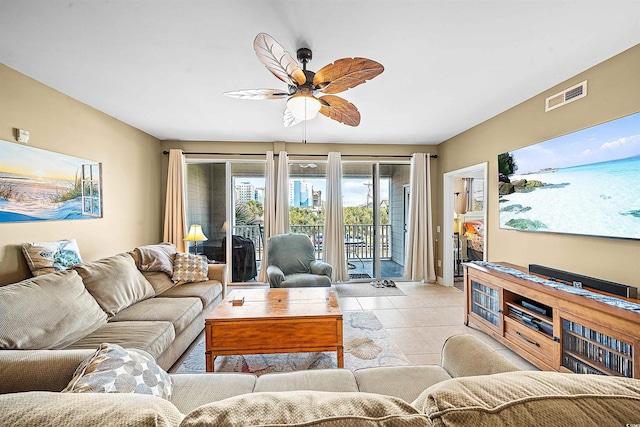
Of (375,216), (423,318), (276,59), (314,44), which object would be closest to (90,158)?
(276,59)

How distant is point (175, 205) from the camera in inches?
177

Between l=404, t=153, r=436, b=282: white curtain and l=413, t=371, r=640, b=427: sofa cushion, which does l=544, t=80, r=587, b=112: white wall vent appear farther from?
l=413, t=371, r=640, b=427: sofa cushion

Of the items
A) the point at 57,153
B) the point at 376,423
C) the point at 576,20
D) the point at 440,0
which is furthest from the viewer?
the point at 57,153

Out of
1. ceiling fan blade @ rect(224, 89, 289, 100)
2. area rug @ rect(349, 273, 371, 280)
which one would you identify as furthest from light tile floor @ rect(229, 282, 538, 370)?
ceiling fan blade @ rect(224, 89, 289, 100)

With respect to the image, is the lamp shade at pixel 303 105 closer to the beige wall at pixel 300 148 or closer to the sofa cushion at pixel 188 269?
the sofa cushion at pixel 188 269

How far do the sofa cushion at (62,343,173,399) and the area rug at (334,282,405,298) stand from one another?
316cm

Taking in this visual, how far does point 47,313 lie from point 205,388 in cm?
120

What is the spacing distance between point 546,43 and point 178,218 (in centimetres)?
502

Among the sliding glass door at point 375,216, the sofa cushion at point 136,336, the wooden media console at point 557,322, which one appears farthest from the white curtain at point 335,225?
the sofa cushion at point 136,336

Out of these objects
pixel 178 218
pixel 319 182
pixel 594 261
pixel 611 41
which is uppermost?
pixel 611 41

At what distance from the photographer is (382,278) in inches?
197

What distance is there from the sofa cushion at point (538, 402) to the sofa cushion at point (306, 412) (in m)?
0.06

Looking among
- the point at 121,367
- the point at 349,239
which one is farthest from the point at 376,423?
the point at 349,239

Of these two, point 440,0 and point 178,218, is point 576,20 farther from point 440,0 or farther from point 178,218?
point 178,218
